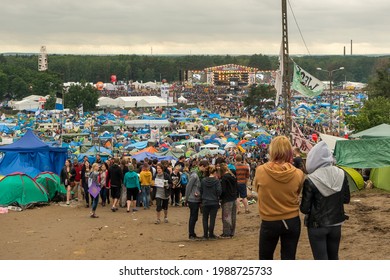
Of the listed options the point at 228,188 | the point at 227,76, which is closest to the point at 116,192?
the point at 228,188

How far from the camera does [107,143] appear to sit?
38.1 meters

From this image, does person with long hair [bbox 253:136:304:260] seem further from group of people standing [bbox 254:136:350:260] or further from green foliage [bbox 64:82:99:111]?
green foliage [bbox 64:82:99:111]

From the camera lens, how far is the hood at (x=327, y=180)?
491cm

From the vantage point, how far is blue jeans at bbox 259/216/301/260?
4863mm

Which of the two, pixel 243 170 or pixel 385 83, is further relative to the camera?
pixel 385 83

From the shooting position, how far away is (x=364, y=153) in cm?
1512

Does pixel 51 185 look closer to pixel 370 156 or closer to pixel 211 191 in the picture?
pixel 211 191

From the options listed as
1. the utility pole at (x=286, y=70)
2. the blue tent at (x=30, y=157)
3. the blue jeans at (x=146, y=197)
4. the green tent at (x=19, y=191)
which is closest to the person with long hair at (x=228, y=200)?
the blue jeans at (x=146, y=197)

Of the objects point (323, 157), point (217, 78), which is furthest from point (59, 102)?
point (217, 78)

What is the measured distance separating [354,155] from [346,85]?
13730 centimetres

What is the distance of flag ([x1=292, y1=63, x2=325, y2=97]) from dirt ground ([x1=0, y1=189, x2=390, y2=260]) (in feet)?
17.9

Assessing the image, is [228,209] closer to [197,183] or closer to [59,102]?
[197,183]

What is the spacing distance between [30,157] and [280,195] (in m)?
13.0

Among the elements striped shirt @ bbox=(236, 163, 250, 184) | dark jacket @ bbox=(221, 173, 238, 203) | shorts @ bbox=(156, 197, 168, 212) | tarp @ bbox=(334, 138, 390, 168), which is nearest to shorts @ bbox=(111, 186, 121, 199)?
shorts @ bbox=(156, 197, 168, 212)
